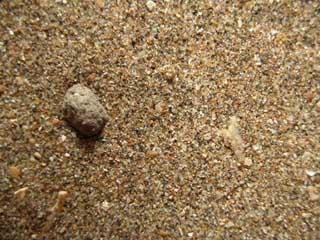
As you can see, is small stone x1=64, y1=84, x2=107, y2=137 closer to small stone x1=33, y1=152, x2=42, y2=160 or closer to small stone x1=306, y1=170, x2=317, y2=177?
small stone x1=33, y1=152, x2=42, y2=160

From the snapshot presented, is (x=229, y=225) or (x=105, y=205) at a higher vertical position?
(x=229, y=225)

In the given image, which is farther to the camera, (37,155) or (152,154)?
(152,154)

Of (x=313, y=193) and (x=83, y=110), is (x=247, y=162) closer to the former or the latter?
(x=313, y=193)

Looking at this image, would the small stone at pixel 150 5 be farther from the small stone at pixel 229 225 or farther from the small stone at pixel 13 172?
the small stone at pixel 229 225

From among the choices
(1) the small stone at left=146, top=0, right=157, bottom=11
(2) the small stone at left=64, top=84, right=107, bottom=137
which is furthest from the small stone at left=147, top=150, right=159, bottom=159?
(1) the small stone at left=146, top=0, right=157, bottom=11

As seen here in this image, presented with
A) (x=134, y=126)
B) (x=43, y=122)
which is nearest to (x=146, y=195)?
(x=134, y=126)

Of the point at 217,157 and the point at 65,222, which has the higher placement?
the point at 217,157

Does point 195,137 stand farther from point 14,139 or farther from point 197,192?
point 14,139

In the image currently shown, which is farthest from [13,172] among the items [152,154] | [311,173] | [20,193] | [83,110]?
[311,173]
